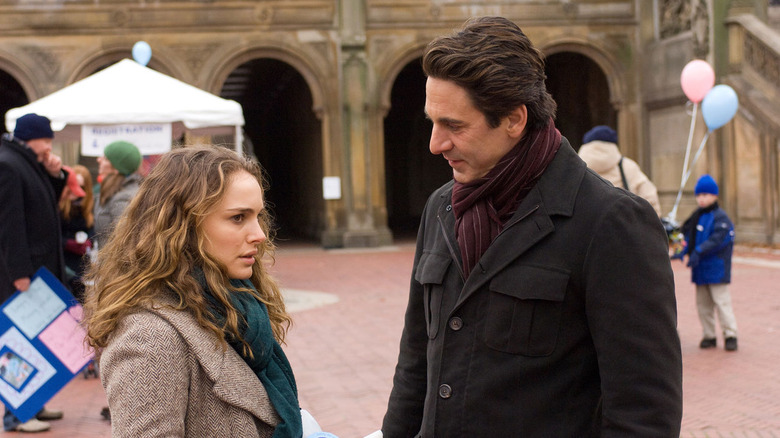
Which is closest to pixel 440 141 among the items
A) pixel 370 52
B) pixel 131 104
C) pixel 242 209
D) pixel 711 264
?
pixel 242 209

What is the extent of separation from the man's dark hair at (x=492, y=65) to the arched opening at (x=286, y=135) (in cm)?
1808

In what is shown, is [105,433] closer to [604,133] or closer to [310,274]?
Result: [604,133]

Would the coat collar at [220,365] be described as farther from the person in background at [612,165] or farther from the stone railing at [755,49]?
the stone railing at [755,49]

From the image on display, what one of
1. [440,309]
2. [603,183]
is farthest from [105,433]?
[603,183]

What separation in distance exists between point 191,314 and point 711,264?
6374mm

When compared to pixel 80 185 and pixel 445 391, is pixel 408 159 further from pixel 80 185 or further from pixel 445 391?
pixel 445 391

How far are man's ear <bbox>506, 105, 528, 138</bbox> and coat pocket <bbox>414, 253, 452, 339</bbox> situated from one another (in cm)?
33

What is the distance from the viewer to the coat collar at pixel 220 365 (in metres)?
1.95

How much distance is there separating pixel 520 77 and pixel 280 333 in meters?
0.91

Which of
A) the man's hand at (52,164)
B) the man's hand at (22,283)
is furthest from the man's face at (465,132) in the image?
the man's hand at (52,164)

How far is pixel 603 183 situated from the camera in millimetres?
2016

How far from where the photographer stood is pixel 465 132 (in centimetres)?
202

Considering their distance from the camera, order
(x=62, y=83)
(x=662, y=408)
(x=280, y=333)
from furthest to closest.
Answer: (x=62, y=83) → (x=280, y=333) → (x=662, y=408)

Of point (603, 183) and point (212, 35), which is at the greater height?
point (212, 35)
